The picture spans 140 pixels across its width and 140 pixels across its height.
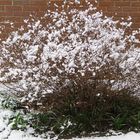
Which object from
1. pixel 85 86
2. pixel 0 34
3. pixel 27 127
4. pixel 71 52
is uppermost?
pixel 0 34

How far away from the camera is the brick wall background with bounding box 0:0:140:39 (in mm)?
8539

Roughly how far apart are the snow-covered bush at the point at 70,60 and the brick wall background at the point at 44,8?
1322mm

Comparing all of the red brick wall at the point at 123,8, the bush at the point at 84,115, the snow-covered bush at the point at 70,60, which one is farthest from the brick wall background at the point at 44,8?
the bush at the point at 84,115

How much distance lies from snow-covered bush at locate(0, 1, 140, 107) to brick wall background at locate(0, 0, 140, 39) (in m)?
1.32

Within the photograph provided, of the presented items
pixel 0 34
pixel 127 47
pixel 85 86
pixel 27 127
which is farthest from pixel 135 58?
pixel 0 34

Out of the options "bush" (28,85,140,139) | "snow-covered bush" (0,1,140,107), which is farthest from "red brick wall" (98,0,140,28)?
"bush" (28,85,140,139)

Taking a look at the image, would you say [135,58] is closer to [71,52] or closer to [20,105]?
[71,52]

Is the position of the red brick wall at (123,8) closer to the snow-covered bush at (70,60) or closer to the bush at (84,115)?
the snow-covered bush at (70,60)

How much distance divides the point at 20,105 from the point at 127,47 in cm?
191

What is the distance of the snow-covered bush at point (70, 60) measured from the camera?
6559 mm

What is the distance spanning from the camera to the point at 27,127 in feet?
22.3

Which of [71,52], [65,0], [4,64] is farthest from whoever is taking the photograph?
[65,0]

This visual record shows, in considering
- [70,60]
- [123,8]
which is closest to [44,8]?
[123,8]

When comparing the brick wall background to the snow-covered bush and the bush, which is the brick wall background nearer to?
the snow-covered bush
